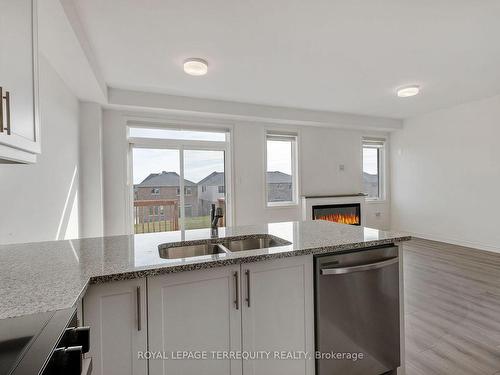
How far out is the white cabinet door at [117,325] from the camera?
112 cm

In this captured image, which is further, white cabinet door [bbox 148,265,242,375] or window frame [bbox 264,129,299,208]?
window frame [bbox 264,129,299,208]

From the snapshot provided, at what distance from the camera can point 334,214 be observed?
5797mm

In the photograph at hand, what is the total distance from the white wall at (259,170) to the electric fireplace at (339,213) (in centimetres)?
33

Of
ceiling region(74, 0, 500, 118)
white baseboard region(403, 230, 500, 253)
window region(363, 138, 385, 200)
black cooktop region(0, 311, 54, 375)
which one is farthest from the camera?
window region(363, 138, 385, 200)

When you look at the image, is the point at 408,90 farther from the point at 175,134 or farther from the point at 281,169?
the point at 175,134

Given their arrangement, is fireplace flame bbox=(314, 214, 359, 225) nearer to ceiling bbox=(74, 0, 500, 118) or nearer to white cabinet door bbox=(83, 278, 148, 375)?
ceiling bbox=(74, 0, 500, 118)

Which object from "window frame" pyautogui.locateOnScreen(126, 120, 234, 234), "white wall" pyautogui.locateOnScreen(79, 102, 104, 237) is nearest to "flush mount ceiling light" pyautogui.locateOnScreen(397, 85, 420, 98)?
"window frame" pyautogui.locateOnScreen(126, 120, 234, 234)

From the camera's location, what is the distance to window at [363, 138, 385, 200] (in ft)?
21.0

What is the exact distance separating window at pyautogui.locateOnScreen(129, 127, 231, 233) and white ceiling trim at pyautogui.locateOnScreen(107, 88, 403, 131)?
1.58 ft

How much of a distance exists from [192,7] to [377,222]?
5932mm

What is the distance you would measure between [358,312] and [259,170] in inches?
150

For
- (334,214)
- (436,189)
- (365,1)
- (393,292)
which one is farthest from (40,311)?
(436,189)

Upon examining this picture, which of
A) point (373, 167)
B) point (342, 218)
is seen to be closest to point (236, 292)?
point (342, 218)

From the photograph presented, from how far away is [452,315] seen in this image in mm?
2467
